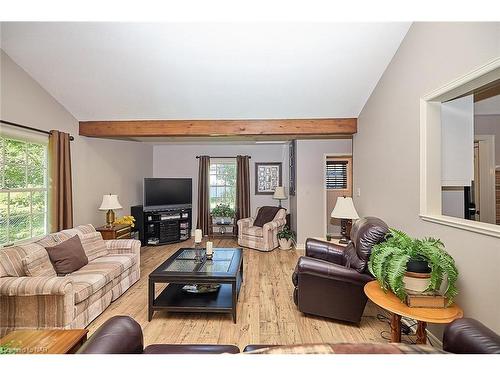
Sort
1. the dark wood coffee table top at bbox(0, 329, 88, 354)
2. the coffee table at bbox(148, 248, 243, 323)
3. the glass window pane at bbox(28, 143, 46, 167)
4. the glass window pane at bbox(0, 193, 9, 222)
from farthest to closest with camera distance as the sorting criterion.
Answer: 1. the glass window pane at bbox(28, 143, 46, 167)
2. the glass window pane at bbox(0, 193, 9, 222)
3. the coffee table at bbox(148, 248, 243, 323)
4. the dark wood coffee table top at bbox(0, 329, 88, 354)

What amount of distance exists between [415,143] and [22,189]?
14.7 feet

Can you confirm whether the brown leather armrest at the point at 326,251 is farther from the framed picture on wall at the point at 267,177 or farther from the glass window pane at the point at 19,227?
the framed picture on wall at the point at 267,177

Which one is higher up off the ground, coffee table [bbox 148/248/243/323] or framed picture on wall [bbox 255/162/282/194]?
framed picture on wall [bbox 255/162/282/194]

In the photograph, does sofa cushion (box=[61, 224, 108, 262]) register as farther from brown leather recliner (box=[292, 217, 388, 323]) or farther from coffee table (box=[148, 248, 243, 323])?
brown leather recliner (box=[292, 217, 388, 323])

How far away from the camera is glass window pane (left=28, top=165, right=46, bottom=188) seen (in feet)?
11.8

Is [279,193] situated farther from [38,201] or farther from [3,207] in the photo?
[3,207]

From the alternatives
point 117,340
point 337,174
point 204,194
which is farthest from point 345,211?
point 204,194

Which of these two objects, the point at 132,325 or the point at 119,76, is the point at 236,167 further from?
the point at 132,325

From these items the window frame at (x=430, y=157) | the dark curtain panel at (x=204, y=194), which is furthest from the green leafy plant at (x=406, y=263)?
the dark curtain panel at (x=204, y=194)

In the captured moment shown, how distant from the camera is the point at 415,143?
2.74 meters

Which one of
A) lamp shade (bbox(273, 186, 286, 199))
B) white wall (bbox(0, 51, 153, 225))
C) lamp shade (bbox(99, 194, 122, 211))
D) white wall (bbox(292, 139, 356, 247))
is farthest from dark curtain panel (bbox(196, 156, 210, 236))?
lamp shade (bbox(99, 194, 122, 211))

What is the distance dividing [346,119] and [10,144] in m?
4.47

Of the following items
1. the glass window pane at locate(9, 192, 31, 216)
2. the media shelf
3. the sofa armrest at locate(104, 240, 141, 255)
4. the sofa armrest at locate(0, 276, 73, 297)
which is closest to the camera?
the sofa armrest at locate(0, 276, 73, 297)

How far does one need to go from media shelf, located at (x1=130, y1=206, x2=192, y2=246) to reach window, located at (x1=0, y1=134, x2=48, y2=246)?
2312mm
